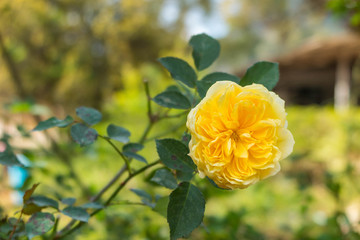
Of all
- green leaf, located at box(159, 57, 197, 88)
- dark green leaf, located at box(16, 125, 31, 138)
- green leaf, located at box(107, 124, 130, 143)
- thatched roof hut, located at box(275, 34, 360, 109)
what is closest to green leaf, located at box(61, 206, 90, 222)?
green leaf, located at box(107, 124, 130, 143)

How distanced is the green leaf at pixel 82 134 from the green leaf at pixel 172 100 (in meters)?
0.09

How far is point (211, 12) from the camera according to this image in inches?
769

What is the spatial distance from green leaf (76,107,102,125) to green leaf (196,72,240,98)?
15cm

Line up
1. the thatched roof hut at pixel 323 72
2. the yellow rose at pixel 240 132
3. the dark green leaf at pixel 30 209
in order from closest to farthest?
the yellow rose at pixel 240 132 < the dark green leaf at pixel 30 209 < the thatched roof hut at pixel 323 72

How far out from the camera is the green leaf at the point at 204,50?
0.45 m

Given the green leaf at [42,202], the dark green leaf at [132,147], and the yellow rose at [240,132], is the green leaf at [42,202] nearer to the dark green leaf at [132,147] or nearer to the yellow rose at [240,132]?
the dark green leaf at [132,147]

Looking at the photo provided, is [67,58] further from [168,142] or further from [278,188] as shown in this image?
[168,142]

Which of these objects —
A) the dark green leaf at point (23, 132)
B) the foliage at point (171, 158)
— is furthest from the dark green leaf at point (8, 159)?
the dark green leaf at point (23, 132)

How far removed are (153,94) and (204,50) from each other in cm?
238

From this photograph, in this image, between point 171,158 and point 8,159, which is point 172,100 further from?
point 8,159

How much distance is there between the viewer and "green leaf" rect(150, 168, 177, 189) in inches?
14.5

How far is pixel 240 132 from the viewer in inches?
12.9

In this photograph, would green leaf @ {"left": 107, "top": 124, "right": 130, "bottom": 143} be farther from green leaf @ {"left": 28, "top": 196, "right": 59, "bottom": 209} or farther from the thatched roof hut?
the thatched roof hut

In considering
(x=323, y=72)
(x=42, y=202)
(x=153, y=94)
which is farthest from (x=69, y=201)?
(x=323, y=72)
